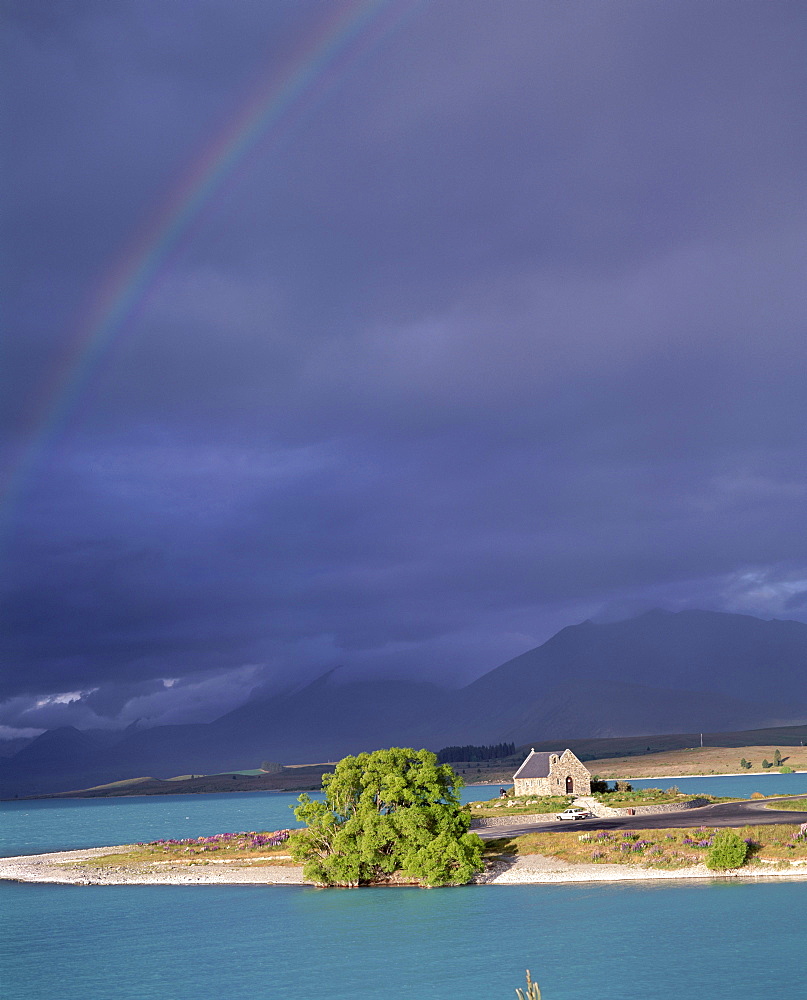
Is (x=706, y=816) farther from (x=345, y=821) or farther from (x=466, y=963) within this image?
(x=466, y=963)

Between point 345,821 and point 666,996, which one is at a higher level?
point 345,821

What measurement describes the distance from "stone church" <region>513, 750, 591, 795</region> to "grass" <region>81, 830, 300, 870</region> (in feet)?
129

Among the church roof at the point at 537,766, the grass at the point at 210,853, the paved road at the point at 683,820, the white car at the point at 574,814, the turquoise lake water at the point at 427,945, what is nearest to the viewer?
the turquoise lake water at the point at 427,945

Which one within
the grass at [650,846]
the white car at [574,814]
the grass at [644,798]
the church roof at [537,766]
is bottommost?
the grass at [644,798]

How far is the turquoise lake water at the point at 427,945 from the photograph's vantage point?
172 feet

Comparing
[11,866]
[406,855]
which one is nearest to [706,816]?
[406,855]

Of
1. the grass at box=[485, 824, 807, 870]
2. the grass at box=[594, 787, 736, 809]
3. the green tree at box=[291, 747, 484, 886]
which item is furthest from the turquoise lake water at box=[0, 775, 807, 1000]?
the grass at box=[594, 787, 736, 809]

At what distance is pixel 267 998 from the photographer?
53.2 metres

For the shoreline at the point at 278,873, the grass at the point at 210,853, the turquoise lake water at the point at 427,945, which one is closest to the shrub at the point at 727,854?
the shoreline at the point at 278,873

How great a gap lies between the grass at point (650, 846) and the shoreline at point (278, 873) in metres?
0.82

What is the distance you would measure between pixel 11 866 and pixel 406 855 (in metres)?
65.5

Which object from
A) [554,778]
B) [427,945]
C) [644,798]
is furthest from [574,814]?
[427,945]

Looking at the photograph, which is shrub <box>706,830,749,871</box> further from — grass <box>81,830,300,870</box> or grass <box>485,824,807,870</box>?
grass <box>81,830,300,870</box>

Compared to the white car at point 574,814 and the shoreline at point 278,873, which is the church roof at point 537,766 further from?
the shoreline at point 278,873
